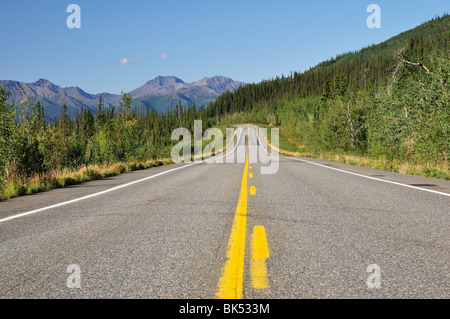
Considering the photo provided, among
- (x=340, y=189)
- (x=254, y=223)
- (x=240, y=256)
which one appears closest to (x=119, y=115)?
(x=340, y=189)

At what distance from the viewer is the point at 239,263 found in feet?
10.3

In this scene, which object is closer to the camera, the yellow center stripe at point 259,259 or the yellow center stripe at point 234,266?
the yellow center stripe at point 234,266

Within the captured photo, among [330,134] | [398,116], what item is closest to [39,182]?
[398,116]

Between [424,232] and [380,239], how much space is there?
76 centimetres

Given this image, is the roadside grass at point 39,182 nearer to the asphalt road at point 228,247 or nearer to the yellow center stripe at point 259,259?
the asphalt road at point 228,247

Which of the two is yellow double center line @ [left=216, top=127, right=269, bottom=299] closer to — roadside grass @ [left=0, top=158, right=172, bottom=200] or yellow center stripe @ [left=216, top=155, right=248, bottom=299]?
yellow center stripe @ [left=216, top=155, right=248, bottom=299]

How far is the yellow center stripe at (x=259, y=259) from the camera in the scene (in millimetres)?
2678

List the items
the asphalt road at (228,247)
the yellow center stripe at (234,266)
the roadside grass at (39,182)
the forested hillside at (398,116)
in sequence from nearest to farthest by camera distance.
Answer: the yellow center stripe at (234,266), the asphalt road at (228,247), the roadside grass at (39,182), the forested hillside at (398,116)

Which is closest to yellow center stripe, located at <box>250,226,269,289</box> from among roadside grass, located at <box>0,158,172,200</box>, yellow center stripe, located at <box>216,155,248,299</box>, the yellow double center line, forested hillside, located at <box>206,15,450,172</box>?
the yellow double center line

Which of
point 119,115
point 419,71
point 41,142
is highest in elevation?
point 419,71

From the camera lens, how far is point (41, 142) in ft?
40.2

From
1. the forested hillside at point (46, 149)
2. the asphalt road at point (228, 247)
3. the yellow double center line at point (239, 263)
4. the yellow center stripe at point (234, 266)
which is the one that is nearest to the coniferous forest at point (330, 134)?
the forested hillside at point (46, 149)

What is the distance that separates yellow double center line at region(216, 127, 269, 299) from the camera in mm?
2561
